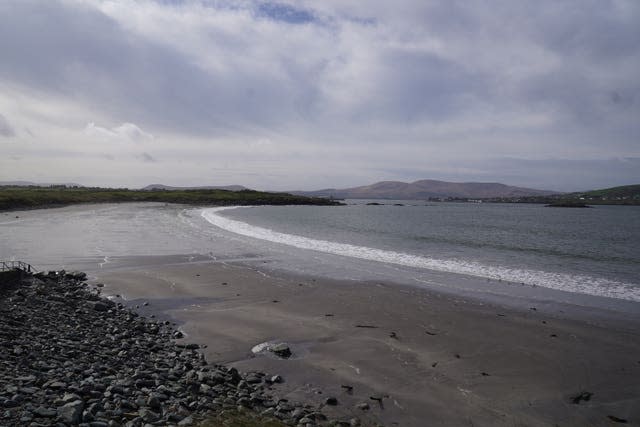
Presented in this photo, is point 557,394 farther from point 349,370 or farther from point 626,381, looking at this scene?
point 349,370

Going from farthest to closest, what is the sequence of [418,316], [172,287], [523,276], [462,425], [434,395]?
[523,276] → [172,287] → [418,316] → [434,395] → [462,425]

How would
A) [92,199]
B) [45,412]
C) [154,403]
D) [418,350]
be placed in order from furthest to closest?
[92,199] < [418,350] < [154,403] < [45,412]

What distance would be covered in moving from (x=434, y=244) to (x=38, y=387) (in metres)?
32.5

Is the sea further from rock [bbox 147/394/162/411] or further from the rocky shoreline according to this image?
rock [bbox 147/394/162/411]

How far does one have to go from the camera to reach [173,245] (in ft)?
105

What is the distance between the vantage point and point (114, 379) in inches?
305

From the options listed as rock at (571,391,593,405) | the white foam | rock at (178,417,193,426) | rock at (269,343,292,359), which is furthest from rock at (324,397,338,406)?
the white foam

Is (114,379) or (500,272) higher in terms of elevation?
(114,379)

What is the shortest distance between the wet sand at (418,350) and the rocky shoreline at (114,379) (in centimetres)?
91

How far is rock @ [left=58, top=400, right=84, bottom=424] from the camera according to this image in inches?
236

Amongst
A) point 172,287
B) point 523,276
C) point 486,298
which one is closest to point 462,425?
point 486,298

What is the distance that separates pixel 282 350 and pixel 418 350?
148 inches

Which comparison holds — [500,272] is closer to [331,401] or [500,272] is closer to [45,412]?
[331,401]

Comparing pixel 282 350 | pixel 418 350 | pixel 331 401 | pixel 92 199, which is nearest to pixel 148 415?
pixel 331 401
